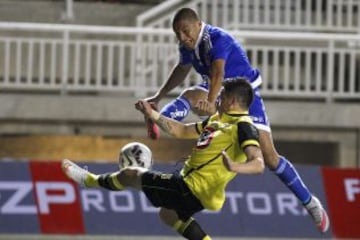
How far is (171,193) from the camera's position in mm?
11078

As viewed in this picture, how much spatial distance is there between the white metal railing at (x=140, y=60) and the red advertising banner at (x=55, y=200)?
2.17 meters

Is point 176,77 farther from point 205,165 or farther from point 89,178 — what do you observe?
point 205,165

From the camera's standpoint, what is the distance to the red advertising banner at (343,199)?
17906 mm

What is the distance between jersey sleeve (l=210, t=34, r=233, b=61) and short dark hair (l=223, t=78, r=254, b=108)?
109 cm

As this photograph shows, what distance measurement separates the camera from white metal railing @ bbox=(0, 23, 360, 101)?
1938 centimetres

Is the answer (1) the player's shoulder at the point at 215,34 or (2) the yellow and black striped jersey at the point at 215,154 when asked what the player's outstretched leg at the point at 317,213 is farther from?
(1) the player's shoulder at the point at 215,34

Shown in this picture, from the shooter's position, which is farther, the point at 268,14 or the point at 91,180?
the point at 268,14

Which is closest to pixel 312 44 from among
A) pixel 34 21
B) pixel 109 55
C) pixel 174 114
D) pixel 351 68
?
pixel 351 68

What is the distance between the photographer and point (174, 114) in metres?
12.2

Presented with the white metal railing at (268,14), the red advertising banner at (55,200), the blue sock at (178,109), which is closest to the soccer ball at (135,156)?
the blue sock at (178,109)

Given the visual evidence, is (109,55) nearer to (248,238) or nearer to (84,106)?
(84,106)

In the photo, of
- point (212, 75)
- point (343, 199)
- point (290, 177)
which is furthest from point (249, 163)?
point (343, 199)

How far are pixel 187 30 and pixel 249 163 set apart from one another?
5.84 feet

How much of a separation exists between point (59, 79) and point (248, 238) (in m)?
4.09
